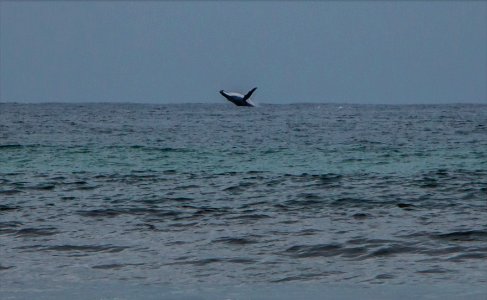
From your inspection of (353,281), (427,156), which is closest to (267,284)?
(353,281)

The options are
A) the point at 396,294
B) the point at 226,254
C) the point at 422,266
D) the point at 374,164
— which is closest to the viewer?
the point at 396,294

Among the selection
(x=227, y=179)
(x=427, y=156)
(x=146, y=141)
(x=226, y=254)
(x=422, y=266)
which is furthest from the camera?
(x=146, y=141)

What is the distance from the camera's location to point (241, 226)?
1173cm

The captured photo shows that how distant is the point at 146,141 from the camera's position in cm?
3034

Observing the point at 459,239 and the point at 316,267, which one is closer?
the point at 316,267

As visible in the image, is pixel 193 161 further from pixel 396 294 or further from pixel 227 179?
pixel 396 294

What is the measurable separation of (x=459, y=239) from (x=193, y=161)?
11898 millimetres

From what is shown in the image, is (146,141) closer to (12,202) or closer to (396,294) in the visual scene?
(12,202)

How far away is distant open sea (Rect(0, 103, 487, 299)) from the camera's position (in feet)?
27.7

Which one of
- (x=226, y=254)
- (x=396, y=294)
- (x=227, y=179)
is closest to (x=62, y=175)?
(x=227, y=179)

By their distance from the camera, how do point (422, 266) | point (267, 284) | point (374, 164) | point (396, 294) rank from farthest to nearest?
point (374, 164), point (422, 266), point (267, 284), point (396, 294)

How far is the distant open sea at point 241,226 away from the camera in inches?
333

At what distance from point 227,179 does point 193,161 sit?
14.1ft

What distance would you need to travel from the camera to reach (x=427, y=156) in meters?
23.1
